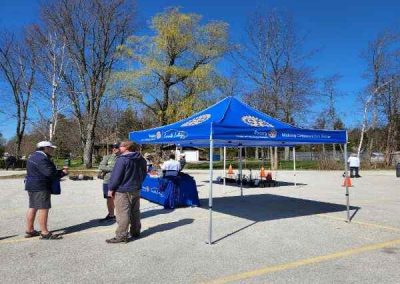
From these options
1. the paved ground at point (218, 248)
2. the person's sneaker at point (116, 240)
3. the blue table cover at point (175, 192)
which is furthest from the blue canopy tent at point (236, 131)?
the person's sneaker at point (116, 240)

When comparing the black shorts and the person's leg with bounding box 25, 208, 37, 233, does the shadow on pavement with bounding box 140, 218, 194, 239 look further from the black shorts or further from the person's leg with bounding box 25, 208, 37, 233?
the person's leg with bounding box 25, 208, 37, 233

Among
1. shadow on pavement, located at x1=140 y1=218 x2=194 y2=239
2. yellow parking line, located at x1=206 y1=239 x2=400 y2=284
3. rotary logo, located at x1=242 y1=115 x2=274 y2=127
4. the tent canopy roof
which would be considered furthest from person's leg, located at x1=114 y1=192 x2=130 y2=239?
rotary logo, located at x1=242 y1=115 x2=274 y2=127

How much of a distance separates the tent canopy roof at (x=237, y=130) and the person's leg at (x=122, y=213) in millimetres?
2029

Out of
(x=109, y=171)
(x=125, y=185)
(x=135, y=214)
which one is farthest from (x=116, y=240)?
(x=109, y=171)

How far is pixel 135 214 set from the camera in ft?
24.9

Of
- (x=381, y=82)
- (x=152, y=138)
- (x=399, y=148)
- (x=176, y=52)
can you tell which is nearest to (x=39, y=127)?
(x=176, y=52)

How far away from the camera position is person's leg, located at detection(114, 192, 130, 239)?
7.20 meters

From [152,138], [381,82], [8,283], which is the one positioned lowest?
[8,283]

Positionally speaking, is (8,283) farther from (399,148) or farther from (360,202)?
(399,148)

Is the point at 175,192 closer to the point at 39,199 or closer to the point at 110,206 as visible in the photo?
the point at 110,206

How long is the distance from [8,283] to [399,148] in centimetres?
4531

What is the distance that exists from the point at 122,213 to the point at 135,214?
0.43m

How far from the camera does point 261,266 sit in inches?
235

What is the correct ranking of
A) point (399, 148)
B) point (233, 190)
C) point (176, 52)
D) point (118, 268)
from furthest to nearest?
1. point (399, 148)
2. point (176, 52)
3. point (233, 190)
4. point (118, 268)
